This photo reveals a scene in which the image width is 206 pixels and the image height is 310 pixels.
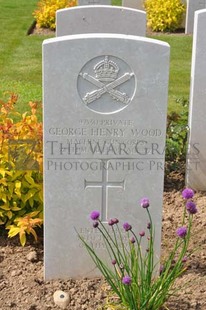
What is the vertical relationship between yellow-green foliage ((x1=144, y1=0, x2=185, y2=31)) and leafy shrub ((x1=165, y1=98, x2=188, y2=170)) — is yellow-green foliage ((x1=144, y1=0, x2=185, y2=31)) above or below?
Result: above

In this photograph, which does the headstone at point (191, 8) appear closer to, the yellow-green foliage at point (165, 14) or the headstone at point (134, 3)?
the yellow-green foliage at point (165, 14)

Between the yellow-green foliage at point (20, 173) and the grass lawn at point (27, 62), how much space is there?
3431 mm

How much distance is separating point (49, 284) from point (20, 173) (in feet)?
2.88

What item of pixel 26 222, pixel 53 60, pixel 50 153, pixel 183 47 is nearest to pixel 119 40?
pixel 53 60

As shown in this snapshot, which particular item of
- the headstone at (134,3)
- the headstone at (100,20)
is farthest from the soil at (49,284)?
the headstone at (134,3)

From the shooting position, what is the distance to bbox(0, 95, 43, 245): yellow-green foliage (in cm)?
451

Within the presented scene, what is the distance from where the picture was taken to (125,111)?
12.3 feet

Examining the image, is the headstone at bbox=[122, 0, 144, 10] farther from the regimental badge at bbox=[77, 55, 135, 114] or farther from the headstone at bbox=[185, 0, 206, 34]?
the regimental badge at bbox=[77, 55, 135, 114]

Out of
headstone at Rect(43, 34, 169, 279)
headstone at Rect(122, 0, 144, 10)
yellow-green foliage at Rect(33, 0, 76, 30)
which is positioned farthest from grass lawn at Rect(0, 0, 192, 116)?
headstone at Rect(43, 34, 169, 279)

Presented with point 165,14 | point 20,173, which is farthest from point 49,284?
point 165,14

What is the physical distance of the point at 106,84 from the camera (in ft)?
12.2

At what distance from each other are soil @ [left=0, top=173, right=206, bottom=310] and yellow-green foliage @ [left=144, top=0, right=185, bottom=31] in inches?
344

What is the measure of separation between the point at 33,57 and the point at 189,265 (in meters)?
7.35

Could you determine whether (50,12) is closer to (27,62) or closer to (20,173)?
(27,62)
